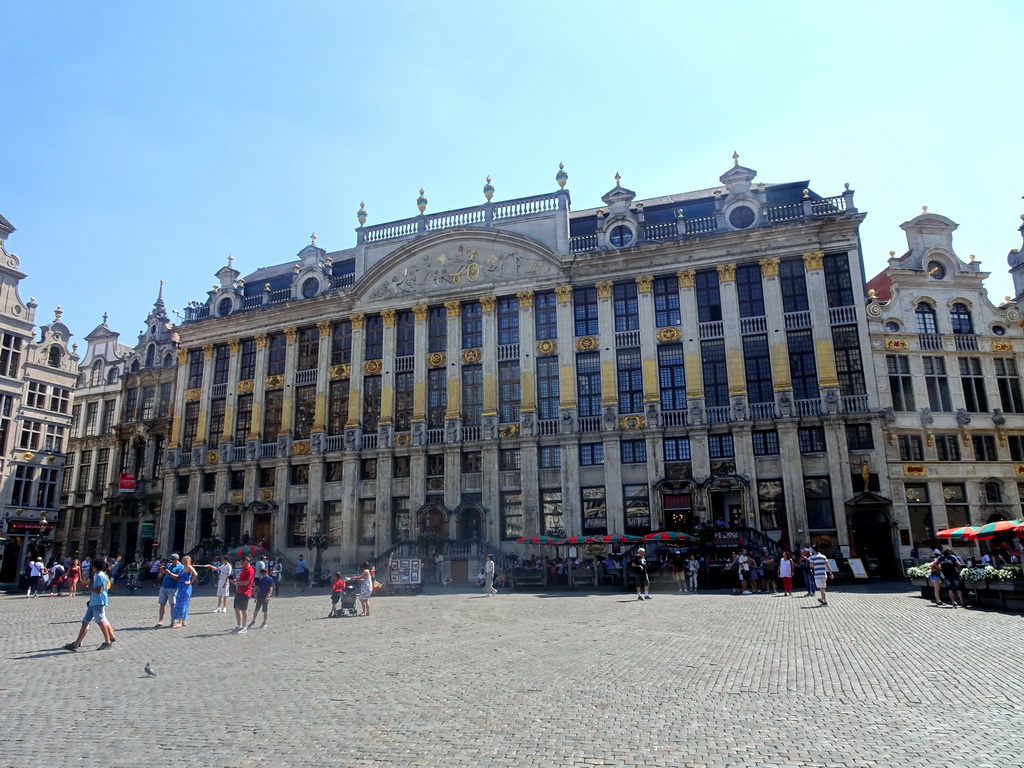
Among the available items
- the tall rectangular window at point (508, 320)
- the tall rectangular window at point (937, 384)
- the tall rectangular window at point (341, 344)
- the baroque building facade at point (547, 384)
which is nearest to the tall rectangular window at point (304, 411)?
the baroque building facade at point (547, 384)

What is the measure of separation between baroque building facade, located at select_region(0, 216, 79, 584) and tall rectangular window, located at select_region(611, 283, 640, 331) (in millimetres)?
34678

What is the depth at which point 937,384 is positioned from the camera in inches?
1473

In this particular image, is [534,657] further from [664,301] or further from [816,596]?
[664,301]

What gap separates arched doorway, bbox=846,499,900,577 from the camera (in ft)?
113

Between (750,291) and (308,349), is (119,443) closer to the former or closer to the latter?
(308,349)

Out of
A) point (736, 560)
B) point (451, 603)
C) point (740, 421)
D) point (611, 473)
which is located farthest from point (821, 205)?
point (451, 603)

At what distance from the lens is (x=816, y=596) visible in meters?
25.7

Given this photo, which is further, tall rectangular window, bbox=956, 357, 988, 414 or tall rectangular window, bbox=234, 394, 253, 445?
tall rectangular window, bbox=234, 394, 253, 445

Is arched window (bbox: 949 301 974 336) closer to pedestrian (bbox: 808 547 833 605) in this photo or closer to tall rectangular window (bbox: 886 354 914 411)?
tall rectangular window (bbox: 886 354 914 411)

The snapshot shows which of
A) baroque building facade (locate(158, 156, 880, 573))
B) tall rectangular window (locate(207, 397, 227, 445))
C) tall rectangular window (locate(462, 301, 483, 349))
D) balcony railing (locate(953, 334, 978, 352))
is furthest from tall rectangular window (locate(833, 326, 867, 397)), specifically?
tall rectangular window (locate(207, 397, 227, 445))

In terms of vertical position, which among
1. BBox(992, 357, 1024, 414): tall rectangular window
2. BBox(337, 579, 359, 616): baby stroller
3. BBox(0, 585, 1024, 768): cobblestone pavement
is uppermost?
BBox(992, 357, 1024, 414): tall rectangular window

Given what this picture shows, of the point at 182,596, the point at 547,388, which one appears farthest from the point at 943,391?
the point at 182,596

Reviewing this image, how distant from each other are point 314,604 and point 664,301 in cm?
2417

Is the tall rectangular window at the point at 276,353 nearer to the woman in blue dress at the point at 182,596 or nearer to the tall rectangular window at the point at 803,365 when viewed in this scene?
the woman in blue dress at the point at 182,596
